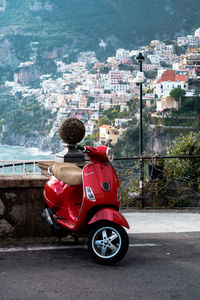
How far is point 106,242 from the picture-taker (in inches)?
136

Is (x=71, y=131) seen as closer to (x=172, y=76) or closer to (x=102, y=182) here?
(x=102, y=182)

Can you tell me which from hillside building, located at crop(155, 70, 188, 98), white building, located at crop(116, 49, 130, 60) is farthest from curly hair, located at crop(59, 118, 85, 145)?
white building, located at crop(116, 49, 130, 60)

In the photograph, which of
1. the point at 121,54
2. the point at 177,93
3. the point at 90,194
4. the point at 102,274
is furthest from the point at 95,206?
the point at 121,54

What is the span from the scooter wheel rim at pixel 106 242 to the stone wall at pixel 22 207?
95 centimetres

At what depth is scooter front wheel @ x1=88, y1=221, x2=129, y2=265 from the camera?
11.2ft

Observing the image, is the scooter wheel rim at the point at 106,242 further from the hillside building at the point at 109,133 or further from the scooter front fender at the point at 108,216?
the hillside building at the point at 109,133

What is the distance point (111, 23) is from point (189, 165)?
14854cm

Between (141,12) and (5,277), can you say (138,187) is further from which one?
(141,12)

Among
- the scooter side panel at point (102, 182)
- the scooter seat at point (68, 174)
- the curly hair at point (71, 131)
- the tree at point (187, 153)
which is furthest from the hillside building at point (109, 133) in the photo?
the scooter side panel at point (102, 182)

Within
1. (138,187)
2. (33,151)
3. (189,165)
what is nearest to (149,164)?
(138,187)

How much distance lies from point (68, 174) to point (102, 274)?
0.93 metres

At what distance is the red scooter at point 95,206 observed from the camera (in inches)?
135

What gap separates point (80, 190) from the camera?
3.76 m

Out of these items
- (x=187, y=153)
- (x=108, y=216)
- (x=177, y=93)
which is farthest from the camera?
(x=177, y=93)
